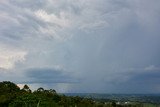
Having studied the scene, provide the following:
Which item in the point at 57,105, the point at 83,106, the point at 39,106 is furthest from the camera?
the point at 83,106

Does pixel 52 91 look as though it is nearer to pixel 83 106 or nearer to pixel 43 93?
pixel 43 93

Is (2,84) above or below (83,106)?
above

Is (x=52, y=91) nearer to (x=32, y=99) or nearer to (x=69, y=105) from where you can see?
(x=69, y=105)

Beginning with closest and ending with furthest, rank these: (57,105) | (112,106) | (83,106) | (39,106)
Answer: (39,106) < (57,105) < (83,106) < (112,106)

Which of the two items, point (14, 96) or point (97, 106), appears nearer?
point (14, 96)

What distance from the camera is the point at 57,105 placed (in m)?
116

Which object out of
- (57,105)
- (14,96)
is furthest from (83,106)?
(14,96)

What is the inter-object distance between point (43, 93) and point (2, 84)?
1690cm

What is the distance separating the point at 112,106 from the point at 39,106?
48.8 m

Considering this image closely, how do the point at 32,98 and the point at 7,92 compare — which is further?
the point at 7,92

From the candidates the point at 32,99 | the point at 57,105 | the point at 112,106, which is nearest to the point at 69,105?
the point at 57,105

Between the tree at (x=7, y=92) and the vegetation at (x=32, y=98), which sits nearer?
the vegetation at (x=32, y=98)

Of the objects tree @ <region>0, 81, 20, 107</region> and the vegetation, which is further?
tree @ <region>0, 81, 20, 107</region>

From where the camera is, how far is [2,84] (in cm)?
13788
